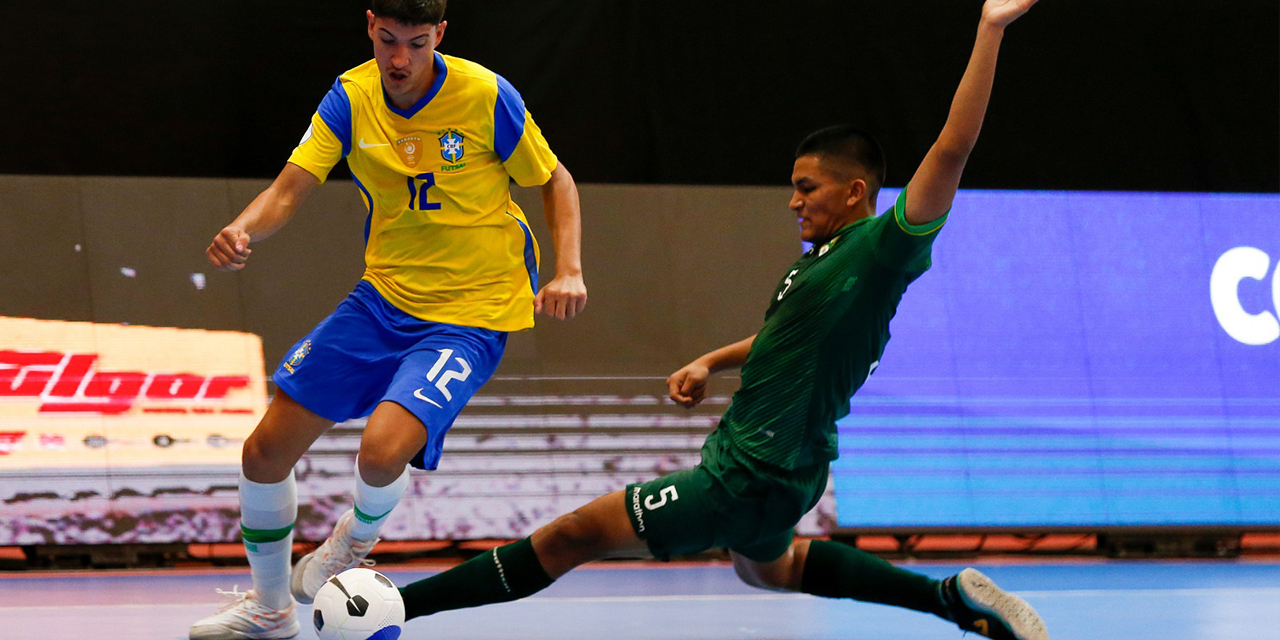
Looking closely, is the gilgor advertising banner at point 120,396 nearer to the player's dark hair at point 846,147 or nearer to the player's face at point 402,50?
the player's face at point 402,50

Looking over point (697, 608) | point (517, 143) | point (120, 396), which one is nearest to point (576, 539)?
point (517, 143)

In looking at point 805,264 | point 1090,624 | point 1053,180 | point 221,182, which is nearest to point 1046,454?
point 1053,180

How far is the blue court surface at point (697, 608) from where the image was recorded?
13.0 ft

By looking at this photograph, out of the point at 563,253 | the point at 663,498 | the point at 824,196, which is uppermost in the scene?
the point at 824,196

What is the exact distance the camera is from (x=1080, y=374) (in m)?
6.86

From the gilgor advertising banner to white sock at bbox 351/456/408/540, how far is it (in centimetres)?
256

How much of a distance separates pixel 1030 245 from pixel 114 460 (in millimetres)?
5048

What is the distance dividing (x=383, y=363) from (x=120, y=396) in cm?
295

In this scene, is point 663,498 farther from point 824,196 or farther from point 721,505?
point 824,196

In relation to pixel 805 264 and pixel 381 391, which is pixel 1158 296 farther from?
pixel 381 391

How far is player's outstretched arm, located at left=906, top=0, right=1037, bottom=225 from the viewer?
9.08 ft

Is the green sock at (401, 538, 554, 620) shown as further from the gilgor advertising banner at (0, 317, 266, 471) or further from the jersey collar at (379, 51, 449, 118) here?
the gilgor advertising banner at (0, 317, 266, 471)

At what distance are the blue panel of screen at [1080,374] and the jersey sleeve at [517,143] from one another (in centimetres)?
320

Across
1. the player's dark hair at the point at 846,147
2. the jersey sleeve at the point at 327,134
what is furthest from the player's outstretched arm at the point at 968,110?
the jersey sleeve at the point at 327,134
